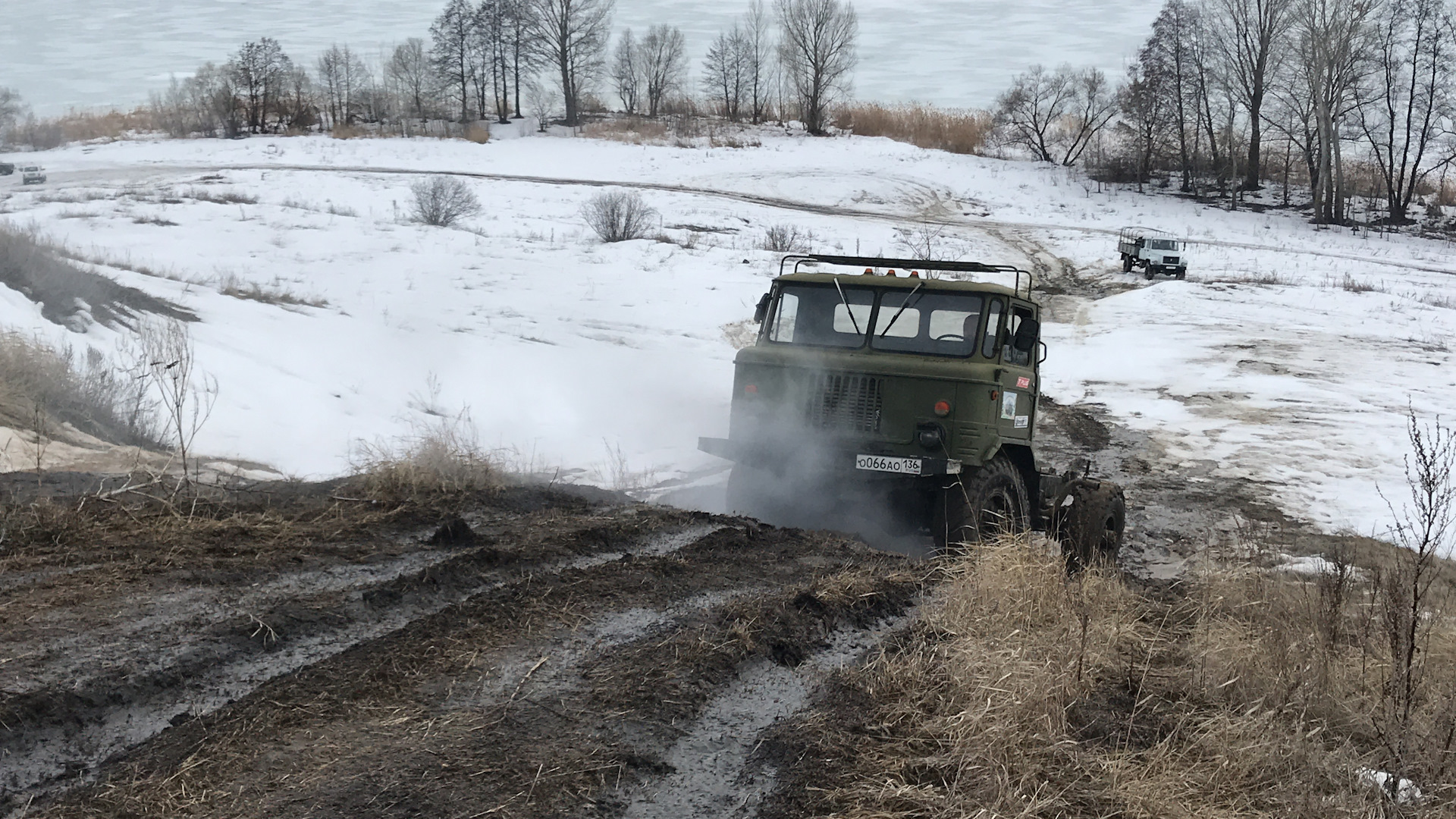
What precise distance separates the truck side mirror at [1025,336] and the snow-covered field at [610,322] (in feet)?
10.3

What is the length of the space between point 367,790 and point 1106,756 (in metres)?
2.87

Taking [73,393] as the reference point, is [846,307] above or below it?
above

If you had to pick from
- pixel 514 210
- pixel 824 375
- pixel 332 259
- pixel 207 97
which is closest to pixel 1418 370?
pixel 824 375

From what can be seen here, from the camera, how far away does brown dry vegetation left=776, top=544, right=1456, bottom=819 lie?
4250 millimetres

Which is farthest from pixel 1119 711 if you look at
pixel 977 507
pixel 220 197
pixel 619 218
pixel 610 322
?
pixel 220 197

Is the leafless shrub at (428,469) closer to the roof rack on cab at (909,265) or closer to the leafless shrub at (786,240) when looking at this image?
the roof rack on cab at (909,265)

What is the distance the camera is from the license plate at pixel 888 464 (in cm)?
852

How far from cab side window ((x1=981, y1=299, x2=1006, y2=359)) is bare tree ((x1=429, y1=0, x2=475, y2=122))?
72629mm

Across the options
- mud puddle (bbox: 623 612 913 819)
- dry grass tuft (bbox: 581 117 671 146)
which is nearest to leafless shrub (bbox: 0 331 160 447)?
mud puddle (bbox: 623 612 913 819)

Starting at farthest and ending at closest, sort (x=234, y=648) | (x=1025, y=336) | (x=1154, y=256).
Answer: (x=1154, y=256)
(x=1025, y=336)
(x=234, y=648)

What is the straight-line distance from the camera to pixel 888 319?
949cm

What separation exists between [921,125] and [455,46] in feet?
106

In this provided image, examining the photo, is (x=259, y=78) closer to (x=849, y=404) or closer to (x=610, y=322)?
(x=610, y=322)

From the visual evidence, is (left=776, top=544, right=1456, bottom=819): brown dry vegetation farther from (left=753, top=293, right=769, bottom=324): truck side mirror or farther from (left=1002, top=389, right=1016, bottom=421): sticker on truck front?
(left=753, top=293, right=769, bottom=324): truck side mirror
